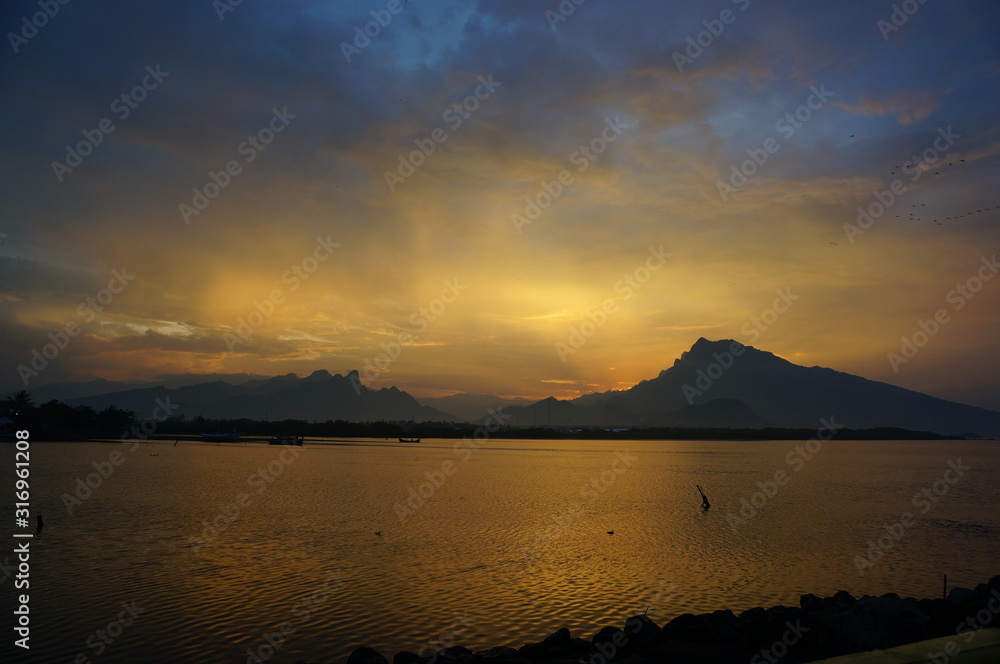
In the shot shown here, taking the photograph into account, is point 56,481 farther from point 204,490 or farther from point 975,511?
point 975,511

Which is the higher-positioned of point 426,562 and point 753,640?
point 753,640

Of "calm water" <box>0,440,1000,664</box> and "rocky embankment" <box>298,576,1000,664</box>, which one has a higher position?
"rocky embankment" <box>298,576,1000,664</box>

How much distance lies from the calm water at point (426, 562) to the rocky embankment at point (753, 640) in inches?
78.8

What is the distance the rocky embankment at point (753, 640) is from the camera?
572 inches

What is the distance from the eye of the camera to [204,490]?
2099 inches

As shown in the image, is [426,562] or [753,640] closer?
[753,640]

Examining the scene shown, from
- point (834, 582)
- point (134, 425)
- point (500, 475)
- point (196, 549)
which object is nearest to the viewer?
point (834, 582)

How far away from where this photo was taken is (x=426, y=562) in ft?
89.2

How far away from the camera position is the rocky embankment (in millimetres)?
14539

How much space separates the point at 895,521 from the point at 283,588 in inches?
1600

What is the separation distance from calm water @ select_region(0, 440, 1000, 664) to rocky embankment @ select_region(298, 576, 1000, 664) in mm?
2000

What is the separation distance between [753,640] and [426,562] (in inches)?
620

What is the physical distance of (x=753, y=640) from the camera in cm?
1516

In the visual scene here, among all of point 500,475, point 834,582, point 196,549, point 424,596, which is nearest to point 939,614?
point 834,582
